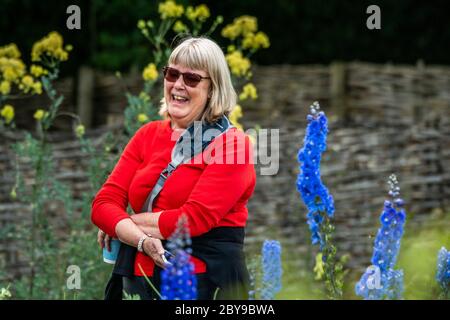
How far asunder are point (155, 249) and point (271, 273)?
17.8 inches

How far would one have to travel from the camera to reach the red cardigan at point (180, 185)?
2.82 m

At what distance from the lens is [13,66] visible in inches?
190

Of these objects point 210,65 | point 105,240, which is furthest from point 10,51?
point 210,65

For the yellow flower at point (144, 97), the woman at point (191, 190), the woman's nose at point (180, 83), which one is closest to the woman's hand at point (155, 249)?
the woman at point (191, 190)

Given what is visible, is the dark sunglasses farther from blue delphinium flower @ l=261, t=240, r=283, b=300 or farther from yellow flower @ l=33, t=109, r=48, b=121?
yellow flower @ l=33, t=109, r=48, b=121

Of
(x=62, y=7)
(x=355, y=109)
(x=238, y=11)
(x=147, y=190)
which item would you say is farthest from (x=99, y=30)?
(x=147, y=190)

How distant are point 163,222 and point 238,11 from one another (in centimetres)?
832

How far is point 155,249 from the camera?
2.84 meters

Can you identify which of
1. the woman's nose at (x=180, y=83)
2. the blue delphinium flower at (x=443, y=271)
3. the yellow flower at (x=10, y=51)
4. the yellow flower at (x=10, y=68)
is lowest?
the blue delphinium flower at (x=443, y=271)

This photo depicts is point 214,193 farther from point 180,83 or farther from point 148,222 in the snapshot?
point 180,83

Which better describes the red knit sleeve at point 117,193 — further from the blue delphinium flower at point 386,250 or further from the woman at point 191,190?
the blue delphinium flower at point 386,250

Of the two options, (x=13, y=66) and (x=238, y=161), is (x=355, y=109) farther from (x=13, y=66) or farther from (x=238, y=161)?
(x=238, y=161)

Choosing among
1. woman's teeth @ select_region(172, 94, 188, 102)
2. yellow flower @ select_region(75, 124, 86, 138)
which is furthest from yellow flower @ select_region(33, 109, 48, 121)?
woman's teeth @ select_region(172, 94, 188, 102)

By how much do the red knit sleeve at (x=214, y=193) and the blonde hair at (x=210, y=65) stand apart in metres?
0.17
